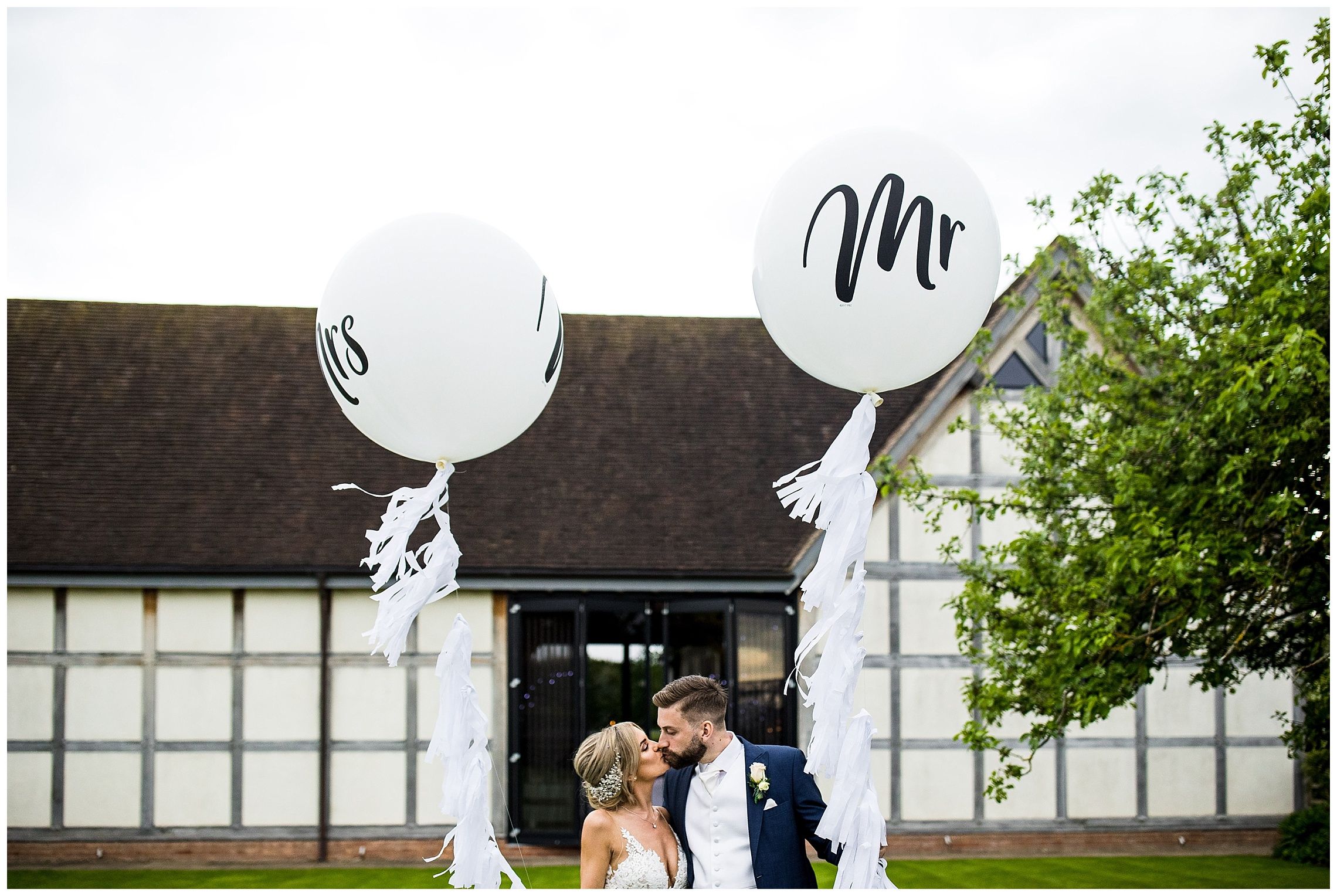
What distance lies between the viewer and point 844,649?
291cm

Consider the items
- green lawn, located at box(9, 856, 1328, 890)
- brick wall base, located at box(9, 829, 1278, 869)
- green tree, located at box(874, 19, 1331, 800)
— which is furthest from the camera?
brick wall base, located at box(9, 829, 1278, 869)

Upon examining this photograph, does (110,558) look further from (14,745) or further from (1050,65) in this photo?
(1050,65)

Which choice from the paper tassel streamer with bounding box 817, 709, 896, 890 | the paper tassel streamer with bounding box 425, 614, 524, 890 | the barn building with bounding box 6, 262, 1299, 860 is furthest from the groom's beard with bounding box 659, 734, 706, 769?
the barn building with bounding box 6, 262, 1299, 860

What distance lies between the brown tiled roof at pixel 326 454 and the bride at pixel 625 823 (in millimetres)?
6518

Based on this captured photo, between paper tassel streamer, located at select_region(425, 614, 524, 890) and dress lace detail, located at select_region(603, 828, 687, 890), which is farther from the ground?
paper tassel streamer, located at select_region(425, 614, 524, 890)

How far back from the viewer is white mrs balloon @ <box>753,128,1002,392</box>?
2912 mm

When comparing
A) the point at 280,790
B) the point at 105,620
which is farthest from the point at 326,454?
the point at 280,790

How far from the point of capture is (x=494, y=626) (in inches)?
390

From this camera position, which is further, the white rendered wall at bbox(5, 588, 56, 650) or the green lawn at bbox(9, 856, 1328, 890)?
the white rendered wall at bbox(5, 588, 56, 650)

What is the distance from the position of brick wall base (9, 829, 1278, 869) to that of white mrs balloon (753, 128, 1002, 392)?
7474 mm

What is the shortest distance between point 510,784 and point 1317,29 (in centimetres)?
816

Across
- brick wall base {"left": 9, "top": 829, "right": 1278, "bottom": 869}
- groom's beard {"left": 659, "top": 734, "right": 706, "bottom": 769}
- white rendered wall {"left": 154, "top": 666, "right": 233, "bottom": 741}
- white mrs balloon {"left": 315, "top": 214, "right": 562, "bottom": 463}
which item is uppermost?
white mrs balloon {"left": 315, "top": 214, "right": 562, "bottom": 463}

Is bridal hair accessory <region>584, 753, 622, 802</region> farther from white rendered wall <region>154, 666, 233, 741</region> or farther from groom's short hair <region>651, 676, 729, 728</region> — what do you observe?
white rendered wall <region>154, 666, 233, 741</region>

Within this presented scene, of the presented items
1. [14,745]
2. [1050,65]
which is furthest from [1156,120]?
[14,745]
